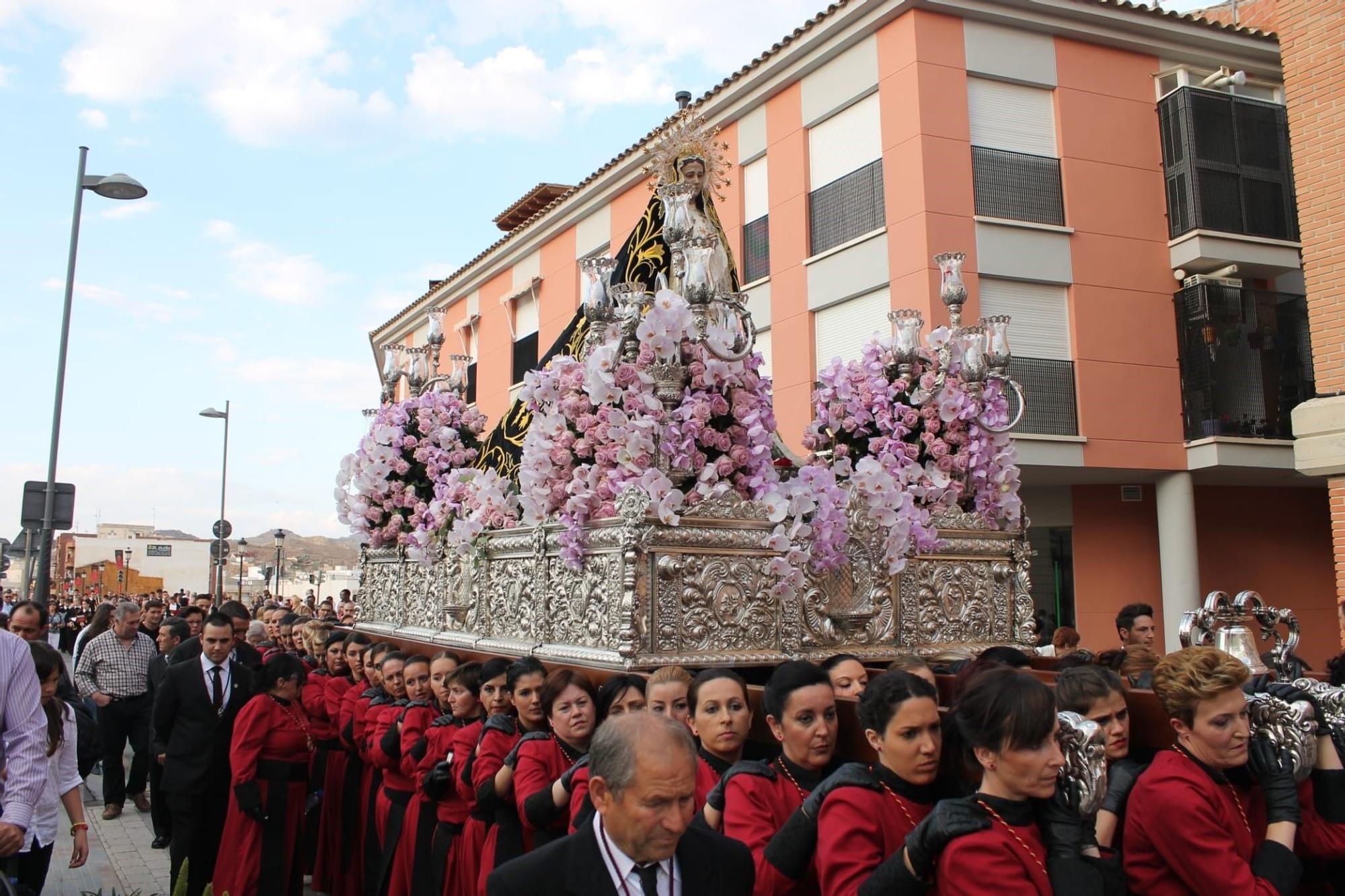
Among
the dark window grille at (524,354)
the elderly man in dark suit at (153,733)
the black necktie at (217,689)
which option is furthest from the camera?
the dark window grille at (524,354)

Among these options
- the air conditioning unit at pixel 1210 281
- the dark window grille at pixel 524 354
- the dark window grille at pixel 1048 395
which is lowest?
the dark window grille at pixel 1048 395

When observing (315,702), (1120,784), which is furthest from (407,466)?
(1120,784)

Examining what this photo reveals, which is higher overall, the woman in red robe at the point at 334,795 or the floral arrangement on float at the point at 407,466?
the floral arrangement on float at the point at 407,466

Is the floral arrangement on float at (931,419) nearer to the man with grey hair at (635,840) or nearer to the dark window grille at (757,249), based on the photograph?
the man with grey hair at (635,840)

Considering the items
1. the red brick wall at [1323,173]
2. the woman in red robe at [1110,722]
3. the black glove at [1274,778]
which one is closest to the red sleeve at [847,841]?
the woman in red robe at [1110,722]

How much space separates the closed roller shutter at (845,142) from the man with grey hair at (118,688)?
377 inches

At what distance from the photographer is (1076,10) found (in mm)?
13562

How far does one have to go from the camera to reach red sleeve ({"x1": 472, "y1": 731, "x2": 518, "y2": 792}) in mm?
5223

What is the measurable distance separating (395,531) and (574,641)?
375 cm

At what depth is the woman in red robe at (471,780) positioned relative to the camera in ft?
18.3

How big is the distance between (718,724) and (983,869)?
1.55m

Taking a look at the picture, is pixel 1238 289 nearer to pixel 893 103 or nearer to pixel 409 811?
pixel 893 103

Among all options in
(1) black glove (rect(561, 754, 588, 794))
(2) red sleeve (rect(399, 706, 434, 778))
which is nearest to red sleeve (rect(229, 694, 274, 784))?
(2) red sleeve (rect(399, 706, 434, 778))

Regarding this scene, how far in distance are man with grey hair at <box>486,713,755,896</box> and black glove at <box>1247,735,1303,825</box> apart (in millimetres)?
1628
